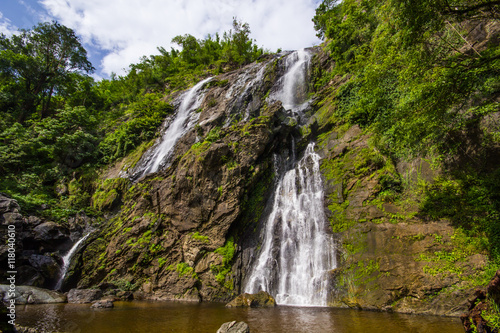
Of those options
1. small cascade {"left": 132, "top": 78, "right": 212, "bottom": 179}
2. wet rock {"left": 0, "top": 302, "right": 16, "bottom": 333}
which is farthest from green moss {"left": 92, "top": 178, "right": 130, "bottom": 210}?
wet rock {"left": 0, "top": 302, "right": 16, "bottom": 333}

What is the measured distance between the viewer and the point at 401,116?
8.44 m

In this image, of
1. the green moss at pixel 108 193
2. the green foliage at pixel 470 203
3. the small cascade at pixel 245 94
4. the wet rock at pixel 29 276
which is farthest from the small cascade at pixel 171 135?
the green foliage at pixel 470 203

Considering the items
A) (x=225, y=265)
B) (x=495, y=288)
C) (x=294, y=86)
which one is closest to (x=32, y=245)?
(x=225, y=265)

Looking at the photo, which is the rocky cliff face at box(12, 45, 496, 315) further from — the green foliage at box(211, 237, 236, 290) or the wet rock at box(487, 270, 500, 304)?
the wet rock at box(487, 270, 500, 304)

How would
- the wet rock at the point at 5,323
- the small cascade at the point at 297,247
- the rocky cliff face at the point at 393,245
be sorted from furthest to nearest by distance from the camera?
the small cascade at the point at 297,247
the rocky cliff face at the point at 393,245
the wet rock at the point at 5,323

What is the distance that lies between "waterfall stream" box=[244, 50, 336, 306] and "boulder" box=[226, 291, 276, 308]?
116 cm

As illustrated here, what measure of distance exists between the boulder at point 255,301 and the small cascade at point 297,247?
113 cm

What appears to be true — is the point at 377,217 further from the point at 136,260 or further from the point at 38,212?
the point at 38,212

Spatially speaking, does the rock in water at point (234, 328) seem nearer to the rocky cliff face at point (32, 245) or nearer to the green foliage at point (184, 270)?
the green foliage at point (184, 270)

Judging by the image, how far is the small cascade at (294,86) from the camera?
23.2 metres

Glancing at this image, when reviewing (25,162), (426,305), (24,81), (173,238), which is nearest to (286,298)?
(426,305)

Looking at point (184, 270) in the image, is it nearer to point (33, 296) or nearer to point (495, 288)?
point (33, 296)

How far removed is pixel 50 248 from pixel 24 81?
2551 cm

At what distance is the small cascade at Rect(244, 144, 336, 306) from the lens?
11.4 m
